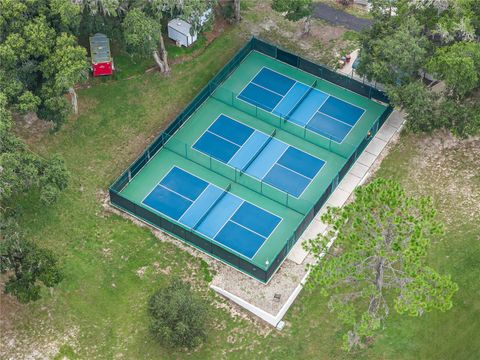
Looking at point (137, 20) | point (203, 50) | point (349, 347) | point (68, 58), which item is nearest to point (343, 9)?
point (203, 50)

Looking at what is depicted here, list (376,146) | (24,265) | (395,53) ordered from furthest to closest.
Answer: (376,146)
(395,53)
(24,265)

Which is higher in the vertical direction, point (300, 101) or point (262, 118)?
point (300, 101)

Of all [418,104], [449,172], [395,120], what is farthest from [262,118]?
[449,172]

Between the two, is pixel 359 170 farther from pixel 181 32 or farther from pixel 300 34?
pixel 181 32


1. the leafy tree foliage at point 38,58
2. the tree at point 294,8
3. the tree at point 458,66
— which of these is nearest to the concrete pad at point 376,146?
the tree at point 458,66

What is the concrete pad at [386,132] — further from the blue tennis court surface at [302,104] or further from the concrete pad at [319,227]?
the concrete pad at [319,227]

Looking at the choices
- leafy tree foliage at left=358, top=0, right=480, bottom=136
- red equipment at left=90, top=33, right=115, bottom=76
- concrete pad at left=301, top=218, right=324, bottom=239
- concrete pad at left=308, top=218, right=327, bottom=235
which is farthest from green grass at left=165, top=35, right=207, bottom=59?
concrete pad at left=301, top=218, right=324, bottom=239

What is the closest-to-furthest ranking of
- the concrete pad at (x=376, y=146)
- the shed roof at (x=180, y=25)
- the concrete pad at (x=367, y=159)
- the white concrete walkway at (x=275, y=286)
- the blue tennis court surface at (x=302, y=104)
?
1. the white concrete walkway at (x=275, y=286)
2. the concrete pad at (x=367, y=159)
3. the concrete pad at (x=376, y=146)
4. the blue tennis court surface at (x=302, y=104)
5. the shed roof at (x=180, y=25)
